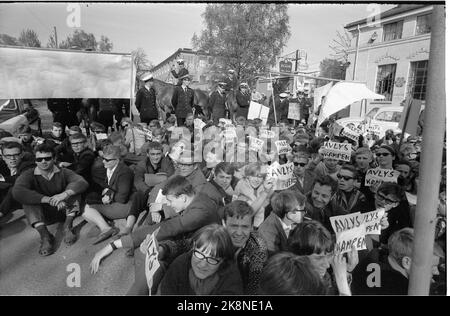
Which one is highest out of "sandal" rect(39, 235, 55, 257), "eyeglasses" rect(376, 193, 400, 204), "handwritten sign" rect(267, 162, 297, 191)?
"handwritten sign" rect(267, 162, 297, 191)

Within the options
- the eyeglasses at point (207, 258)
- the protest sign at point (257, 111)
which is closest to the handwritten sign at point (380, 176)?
the eyeglasses at point (207, 258)

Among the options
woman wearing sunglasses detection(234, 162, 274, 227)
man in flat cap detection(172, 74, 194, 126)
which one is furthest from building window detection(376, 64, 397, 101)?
man in flat cap detection(172, 74, 194, 126)

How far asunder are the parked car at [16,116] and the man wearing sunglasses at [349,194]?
13.6 ft

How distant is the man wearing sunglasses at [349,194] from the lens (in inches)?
104

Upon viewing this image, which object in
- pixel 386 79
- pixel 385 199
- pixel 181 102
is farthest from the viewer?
pixel 181 102

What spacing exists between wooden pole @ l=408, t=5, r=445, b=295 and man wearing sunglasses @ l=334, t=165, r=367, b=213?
1015 millimetres

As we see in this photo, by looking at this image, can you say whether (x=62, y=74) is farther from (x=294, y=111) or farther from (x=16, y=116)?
(x=294, y=111)

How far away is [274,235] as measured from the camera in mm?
2100

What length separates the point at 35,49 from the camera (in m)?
3.13

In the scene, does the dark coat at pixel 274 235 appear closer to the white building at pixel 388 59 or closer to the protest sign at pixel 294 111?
the white building at pixel 388 59

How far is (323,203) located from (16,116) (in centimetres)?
459

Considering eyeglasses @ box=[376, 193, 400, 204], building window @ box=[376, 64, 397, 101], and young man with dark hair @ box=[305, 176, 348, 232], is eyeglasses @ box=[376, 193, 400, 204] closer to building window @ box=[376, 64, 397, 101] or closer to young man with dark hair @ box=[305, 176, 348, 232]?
young man with dark hair @ box=[305, 176, 348, 232]

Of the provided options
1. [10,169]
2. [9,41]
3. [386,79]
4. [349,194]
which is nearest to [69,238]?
[10,169]

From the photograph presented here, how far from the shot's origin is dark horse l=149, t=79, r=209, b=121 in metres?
7.00
